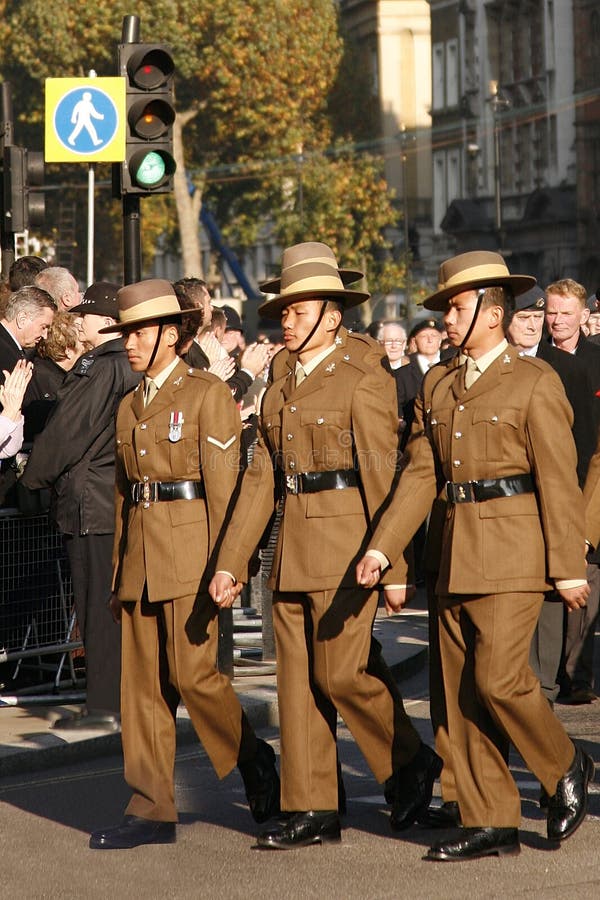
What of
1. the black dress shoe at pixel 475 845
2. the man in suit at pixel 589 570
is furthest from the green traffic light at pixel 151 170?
the black dress shoe at pixel 475 845

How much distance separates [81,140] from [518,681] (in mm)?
7585

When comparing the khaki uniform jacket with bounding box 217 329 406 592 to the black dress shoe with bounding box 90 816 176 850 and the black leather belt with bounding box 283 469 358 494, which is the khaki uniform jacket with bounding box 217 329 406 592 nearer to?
the black leather belt with bounding box 283 469 358 494

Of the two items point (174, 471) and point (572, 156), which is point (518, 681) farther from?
point (572, 156)

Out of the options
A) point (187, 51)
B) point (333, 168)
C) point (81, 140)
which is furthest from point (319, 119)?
point (81, 140)

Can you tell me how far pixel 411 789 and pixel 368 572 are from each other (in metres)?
0.89

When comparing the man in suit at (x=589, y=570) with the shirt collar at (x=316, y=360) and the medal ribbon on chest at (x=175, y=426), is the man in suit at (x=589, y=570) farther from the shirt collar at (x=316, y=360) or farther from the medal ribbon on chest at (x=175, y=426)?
the medal ribbon on chest at (x=175, y=426)

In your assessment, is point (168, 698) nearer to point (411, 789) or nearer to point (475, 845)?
point (411, 789)

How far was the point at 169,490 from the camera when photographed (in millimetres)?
7238

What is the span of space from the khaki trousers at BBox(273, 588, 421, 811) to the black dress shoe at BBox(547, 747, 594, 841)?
1.89ft

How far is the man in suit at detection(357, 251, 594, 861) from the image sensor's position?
664 cm

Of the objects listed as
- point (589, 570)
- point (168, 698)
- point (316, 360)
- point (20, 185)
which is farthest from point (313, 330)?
point (20, 185)

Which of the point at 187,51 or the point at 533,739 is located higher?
the point at 187,51

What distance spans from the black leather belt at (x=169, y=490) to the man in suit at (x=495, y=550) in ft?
2.57

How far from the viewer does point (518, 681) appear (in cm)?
661
